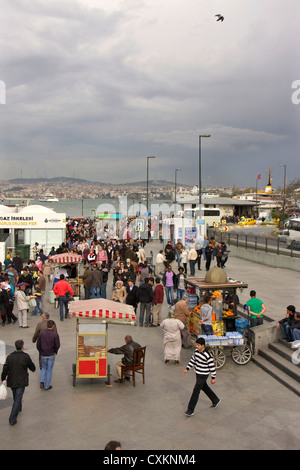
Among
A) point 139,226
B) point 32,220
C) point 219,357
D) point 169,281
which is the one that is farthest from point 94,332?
point 139,226

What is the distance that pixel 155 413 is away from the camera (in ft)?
27.6

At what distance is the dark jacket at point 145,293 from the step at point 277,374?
381 cm

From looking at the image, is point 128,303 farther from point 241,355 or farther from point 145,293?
point 241,355

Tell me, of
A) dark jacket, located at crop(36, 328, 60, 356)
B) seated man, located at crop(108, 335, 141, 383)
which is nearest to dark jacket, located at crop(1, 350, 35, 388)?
dark jacket, located at crop(36, 328, 60, 356)

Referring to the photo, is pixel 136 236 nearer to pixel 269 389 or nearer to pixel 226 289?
pixel 226 289

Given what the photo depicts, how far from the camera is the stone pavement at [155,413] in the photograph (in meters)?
7.29

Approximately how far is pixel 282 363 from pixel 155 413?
3555 millimetres

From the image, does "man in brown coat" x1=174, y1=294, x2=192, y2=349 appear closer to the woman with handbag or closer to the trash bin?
the woman with handbag

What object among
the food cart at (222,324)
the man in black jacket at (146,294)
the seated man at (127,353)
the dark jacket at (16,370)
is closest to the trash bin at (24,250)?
the man in black jacket at (146,294)

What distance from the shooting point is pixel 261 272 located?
24.8 meters

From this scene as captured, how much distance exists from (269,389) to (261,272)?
51.3 feet

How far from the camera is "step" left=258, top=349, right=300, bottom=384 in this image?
10.0m

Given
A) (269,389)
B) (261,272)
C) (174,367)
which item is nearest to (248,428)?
(269,389)

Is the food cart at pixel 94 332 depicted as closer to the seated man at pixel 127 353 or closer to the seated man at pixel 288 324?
the seated man at pixel 127 353
